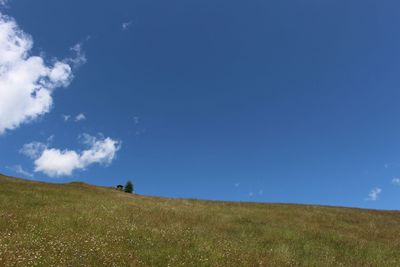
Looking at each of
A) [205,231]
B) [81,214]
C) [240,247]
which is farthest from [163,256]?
[81,214]

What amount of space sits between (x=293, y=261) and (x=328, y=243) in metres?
6.27

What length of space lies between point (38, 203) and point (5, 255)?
14.6m

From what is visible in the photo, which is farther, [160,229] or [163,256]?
[160,229]

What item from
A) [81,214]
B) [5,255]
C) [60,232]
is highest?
[81,214]

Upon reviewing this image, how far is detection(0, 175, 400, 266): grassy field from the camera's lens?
1429 centimetres

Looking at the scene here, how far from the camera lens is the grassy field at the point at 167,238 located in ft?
46.9

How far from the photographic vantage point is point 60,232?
1730 cm

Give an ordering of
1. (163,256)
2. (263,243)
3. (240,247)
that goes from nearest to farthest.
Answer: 1. (163,256)
2. (240,247)
3. (263,243)

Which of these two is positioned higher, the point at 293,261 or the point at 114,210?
the point at 114,210

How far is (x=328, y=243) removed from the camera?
21.7 m

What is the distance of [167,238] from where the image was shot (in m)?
18.0

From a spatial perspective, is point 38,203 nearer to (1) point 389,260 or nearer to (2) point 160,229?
(2) point 160,229

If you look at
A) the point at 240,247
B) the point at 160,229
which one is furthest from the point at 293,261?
the point at 160,229

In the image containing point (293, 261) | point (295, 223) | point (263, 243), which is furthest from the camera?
point (295, 223)
